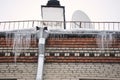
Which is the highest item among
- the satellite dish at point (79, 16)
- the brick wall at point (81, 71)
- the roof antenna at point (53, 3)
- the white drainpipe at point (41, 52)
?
the roof antenna at point (53, 3)

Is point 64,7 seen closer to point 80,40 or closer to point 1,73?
point 80,40

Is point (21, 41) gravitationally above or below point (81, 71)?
above

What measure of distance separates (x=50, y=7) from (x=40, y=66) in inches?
165

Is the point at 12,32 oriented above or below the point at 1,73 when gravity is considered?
above

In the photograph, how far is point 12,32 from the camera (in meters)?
8.32

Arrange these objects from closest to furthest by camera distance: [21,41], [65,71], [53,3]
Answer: [65,71], [21,41], [53,3]

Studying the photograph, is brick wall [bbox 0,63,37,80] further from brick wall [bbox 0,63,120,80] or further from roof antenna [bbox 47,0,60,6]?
roof antenna [bbox 47,0,60,6]

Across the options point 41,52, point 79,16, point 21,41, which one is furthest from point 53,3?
point 41,52

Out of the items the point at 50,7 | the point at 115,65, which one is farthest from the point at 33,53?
the point at 50,7

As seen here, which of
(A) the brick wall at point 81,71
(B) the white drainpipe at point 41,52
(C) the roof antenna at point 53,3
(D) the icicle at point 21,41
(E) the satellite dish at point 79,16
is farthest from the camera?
(C) the roof antenna at point 53,3

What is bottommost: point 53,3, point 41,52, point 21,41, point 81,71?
point 81,71

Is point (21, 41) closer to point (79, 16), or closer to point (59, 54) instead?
point (59, 54)

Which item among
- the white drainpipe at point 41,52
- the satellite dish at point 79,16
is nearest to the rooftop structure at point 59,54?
the white drainpipe at point 41,52

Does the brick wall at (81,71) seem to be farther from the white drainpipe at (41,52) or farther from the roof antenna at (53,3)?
the roof antenna at (53,3)
